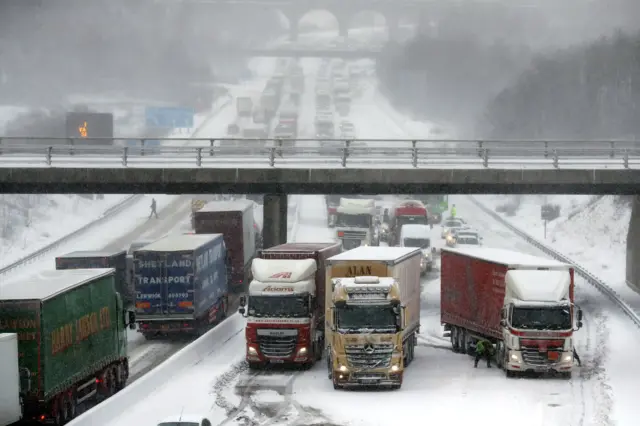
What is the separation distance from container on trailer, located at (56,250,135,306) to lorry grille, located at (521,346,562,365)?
20.7 meters

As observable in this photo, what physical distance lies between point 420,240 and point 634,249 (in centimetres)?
1312

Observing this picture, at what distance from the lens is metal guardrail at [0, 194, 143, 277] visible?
6919 centimetres

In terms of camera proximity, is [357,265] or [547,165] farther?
[547,165]

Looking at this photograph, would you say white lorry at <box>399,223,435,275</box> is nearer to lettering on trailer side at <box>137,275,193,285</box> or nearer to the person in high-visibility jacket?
lettering on trailer side at <box>137,275,193,285</box>

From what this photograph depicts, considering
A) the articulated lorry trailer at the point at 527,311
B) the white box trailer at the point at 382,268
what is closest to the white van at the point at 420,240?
the white box trailer at the point at 382,268

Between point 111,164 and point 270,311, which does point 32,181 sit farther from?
point 270,311

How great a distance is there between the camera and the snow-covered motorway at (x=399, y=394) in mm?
29734

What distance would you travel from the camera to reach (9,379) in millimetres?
24812

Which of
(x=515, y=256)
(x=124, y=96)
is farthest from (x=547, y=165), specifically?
(x=124, y=96)

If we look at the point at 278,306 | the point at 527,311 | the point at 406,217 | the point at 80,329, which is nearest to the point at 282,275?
the point at 278,306

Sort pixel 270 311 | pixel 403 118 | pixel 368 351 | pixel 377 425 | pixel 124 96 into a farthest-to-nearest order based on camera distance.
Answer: pixel 124 96 → pixel 403 118 → pixel 270 311 → pixel 368 351 → pixel 377 425

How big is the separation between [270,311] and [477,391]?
7.15m

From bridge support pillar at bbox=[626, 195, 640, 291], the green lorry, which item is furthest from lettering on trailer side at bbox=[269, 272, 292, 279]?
bridge support pillar at bbox=[626, 195, 640, 291]

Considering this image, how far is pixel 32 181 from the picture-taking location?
51562 mm
